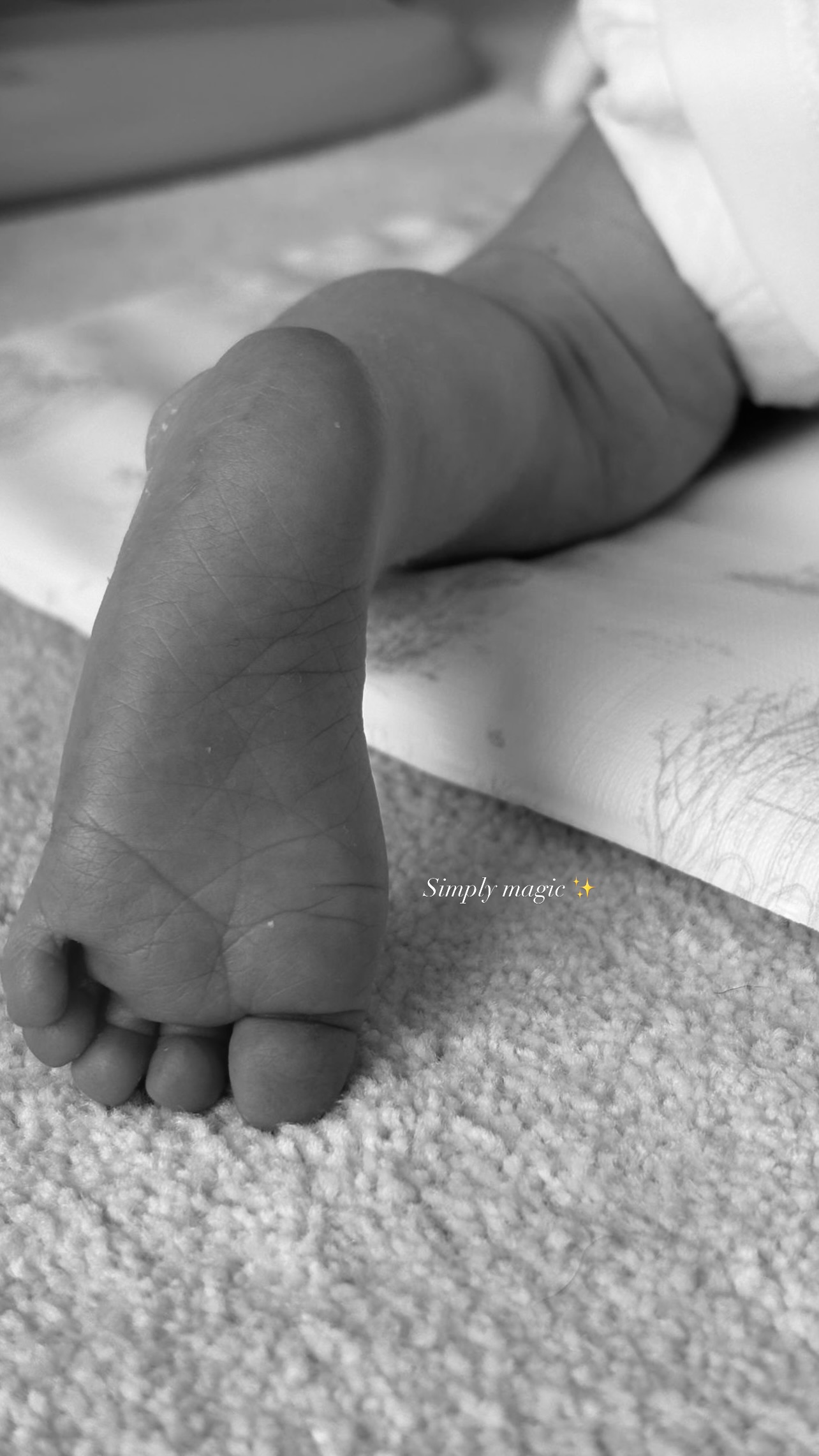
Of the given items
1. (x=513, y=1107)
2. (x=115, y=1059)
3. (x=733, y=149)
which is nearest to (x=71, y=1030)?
(x=115, y=1059)

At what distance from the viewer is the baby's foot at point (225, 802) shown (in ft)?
1.50

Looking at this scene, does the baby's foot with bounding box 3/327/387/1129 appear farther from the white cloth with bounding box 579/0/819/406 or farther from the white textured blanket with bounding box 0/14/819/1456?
the white cloth with bounding box 579/0/819/406

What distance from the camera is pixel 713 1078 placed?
0.49 metres

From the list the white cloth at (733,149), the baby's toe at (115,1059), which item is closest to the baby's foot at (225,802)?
the baby's toe at (115,1059)

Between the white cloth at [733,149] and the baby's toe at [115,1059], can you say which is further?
the white cloth at [733,149]

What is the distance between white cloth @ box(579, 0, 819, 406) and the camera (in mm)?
634

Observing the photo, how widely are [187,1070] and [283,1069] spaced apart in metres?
0.03

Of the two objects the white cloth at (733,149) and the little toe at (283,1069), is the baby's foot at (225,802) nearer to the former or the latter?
the little toe at (283,1069)

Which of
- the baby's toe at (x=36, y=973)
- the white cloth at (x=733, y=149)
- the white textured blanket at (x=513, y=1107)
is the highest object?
the white cloth at (x=733, y=149)

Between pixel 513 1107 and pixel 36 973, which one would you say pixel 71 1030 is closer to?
pixel 36 973

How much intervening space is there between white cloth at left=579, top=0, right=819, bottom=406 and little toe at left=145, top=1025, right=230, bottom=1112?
0.42 meters

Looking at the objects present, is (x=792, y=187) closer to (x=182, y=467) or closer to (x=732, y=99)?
(x=732, y=99)

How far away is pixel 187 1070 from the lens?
0.47 m

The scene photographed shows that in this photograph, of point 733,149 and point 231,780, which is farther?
point 733,149
